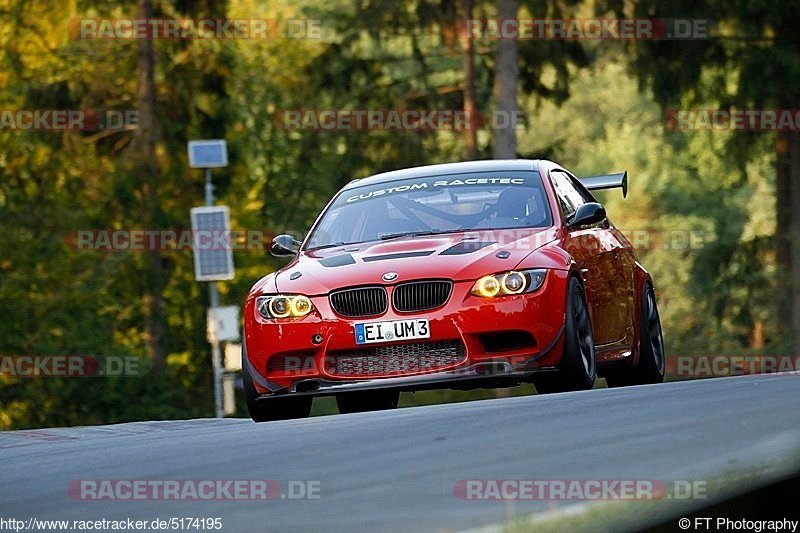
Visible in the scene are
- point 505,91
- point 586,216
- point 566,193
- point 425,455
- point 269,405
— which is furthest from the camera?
point 505,91

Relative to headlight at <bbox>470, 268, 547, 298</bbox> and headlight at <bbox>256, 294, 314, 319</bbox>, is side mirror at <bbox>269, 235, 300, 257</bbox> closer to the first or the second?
headlight at <bbox>256, 294, 314, 319</bbox>

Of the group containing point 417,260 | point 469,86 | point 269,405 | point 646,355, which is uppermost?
point 417,260

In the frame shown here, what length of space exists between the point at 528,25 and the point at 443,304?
24426 millimetres

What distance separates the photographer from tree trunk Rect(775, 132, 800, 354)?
3017 cm

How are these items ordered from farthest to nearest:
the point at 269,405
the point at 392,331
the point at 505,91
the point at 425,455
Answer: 1. the point at 505,91
2. the point at 269,405
3. the point at 392,331
4. the point at 425,455

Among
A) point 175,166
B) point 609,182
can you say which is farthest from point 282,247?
point 175,166

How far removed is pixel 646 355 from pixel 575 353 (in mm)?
2390

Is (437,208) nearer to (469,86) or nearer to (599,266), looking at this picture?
(599,266)

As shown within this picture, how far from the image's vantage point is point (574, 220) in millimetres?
11141

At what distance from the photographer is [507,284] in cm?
1019

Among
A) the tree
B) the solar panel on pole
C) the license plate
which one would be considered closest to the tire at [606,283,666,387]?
the license plate

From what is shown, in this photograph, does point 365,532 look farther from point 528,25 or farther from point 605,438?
point 528,25

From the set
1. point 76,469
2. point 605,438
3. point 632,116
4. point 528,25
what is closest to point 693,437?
point 605,438

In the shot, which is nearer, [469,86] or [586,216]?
[586,216]
